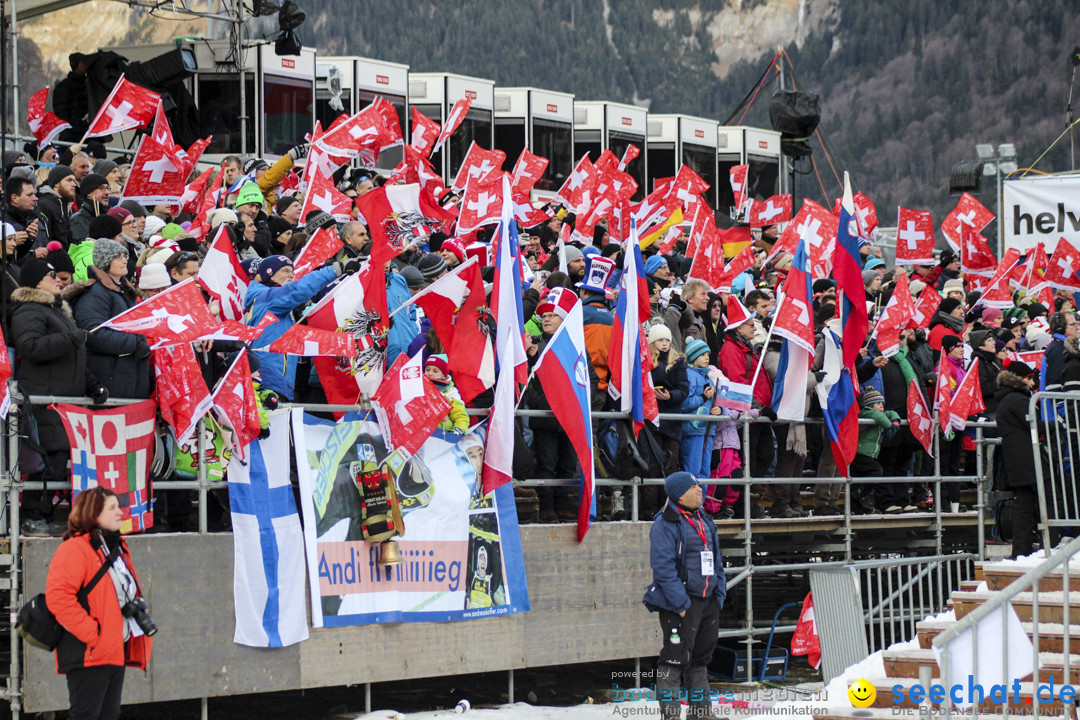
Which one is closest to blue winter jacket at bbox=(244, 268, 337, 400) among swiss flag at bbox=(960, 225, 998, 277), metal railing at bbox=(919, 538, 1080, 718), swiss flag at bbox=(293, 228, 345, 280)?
swiss flag at bbox=(293, 228, 345, 280)

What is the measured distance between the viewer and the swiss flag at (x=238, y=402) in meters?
10.8

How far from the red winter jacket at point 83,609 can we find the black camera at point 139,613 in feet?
0.23

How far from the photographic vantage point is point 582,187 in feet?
59.9

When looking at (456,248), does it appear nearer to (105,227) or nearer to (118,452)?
(105,227)

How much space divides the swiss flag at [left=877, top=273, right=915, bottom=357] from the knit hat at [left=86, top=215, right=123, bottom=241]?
24.0ft

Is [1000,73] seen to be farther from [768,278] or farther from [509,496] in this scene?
[509,496]

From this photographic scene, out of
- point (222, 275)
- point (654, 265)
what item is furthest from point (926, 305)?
point (222, 275)

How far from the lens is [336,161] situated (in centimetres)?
1584

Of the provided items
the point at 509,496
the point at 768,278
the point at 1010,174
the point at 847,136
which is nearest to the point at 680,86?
the point at 847,136

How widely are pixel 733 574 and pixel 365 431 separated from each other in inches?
182

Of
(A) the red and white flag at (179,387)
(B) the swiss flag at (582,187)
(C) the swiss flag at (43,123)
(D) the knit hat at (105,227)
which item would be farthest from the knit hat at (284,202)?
(A) the red and white flag at (179,387)

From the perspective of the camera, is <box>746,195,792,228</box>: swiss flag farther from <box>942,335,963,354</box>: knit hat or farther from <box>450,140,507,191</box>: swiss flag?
<box>450,140,507,191</box>: swiss flag

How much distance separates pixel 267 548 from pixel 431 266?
267 centimetres

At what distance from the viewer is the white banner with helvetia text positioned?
2308 cm
